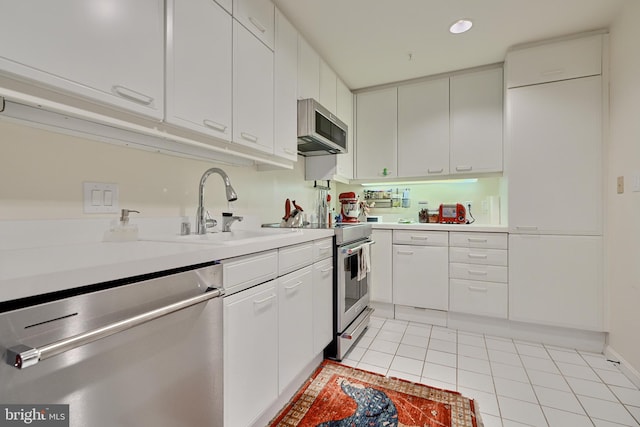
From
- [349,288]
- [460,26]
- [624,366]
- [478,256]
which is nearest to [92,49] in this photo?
[349,288]

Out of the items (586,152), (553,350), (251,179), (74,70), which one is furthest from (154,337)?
(586,152)

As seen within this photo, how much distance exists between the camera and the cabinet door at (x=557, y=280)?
2.22 m

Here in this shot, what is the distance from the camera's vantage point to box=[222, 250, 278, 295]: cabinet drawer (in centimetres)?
108

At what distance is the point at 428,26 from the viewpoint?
217cm

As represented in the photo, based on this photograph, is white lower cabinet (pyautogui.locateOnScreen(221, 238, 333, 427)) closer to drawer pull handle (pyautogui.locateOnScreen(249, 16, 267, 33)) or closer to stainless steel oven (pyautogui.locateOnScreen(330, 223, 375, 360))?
stainless steel oven (pyautogui.locateOnScreen(330, 223, 375, 360))

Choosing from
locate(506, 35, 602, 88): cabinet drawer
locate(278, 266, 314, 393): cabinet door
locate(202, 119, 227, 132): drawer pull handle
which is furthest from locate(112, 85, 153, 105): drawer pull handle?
locate(506, 35, 602, 88): cabinet drawer

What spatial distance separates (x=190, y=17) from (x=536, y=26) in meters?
2.41

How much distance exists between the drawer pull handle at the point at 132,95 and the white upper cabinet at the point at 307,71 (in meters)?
1.27

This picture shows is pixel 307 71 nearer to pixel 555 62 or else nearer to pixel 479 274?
pixel 555 62

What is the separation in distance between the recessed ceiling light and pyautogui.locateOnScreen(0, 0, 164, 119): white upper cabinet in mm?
1985

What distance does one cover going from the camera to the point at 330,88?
2729 millimetres

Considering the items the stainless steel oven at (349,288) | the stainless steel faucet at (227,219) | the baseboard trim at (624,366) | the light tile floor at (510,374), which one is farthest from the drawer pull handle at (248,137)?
the baseboard trim at (624,366)

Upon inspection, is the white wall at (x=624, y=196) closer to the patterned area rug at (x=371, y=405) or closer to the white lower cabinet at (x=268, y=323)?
the patterned area rug at (x=371, y=405)

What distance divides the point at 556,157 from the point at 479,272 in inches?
42.9
